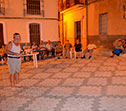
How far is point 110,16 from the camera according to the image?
1187 cm

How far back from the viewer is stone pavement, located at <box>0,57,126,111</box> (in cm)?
347

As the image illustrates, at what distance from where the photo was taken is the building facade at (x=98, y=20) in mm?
11156

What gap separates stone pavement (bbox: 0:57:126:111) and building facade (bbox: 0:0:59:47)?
574 cm

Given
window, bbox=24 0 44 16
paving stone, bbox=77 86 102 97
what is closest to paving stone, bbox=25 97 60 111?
paving stone, bbox=77 86 102 97

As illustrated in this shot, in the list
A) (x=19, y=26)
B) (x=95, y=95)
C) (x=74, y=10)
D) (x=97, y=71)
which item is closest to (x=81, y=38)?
(x=74, y=10)

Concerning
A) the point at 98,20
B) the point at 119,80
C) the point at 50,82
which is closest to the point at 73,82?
the point at 50,82

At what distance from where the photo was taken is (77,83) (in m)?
5.01

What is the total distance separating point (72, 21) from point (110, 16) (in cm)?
545

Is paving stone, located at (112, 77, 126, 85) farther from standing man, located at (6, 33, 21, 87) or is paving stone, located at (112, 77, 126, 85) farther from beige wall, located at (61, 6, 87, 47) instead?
beige wall, located at (61, 6, 87, 47)

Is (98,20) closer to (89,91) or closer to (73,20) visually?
(73,20)

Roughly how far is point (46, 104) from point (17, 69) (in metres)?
1.60

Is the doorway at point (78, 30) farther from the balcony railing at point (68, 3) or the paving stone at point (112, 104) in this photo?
the paving stone at point (112, 104)

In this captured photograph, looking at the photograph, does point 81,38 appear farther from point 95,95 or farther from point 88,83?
point 95,95

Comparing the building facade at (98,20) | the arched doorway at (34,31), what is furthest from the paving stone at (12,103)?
the building facade at (98,20)
